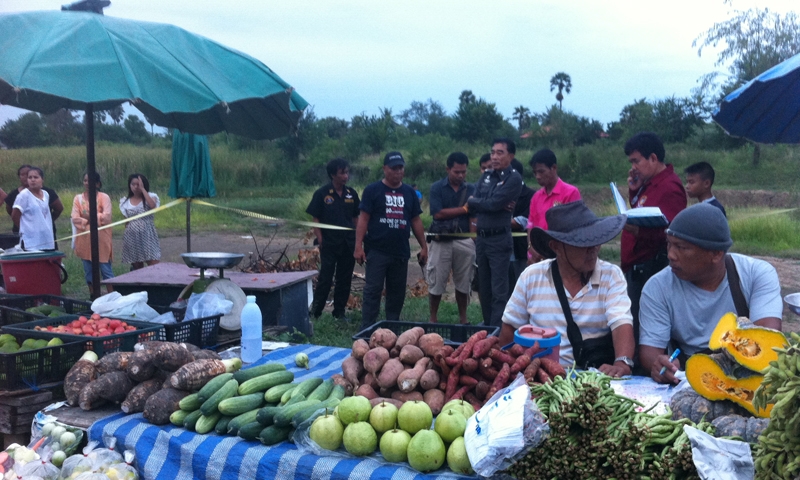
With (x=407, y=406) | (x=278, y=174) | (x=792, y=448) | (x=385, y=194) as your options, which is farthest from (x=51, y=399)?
(x=278, y=174)

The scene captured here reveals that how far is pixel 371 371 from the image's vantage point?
304cm

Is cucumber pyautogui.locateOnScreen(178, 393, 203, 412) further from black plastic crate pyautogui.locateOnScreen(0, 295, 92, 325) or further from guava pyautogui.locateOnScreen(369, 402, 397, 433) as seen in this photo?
black plastic crate pyautogui.locateOnScreen(0, 295, 92, 325)

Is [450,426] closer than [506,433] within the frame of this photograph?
No

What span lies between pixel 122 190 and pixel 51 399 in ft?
76.2

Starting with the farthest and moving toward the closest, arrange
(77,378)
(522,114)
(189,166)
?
(522,114), (189,166), (77,378)

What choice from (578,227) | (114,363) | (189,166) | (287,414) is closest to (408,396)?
(287,414)

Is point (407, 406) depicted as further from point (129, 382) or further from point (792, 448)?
point (129, 382)

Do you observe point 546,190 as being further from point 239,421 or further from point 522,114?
point 522,114

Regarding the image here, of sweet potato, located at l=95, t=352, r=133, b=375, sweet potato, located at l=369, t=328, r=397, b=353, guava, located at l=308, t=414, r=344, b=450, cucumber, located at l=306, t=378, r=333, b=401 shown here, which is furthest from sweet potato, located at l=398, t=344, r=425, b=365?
sweet potato, located at l=95, t=352, r=133, b=375

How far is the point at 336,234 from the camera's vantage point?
7.86 m

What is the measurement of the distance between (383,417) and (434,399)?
0.32m

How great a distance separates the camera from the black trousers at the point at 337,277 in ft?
26.1

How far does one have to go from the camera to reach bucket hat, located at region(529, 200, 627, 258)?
315 centimetres

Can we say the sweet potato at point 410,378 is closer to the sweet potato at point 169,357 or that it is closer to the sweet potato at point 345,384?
the sweet potato at point 345,384
